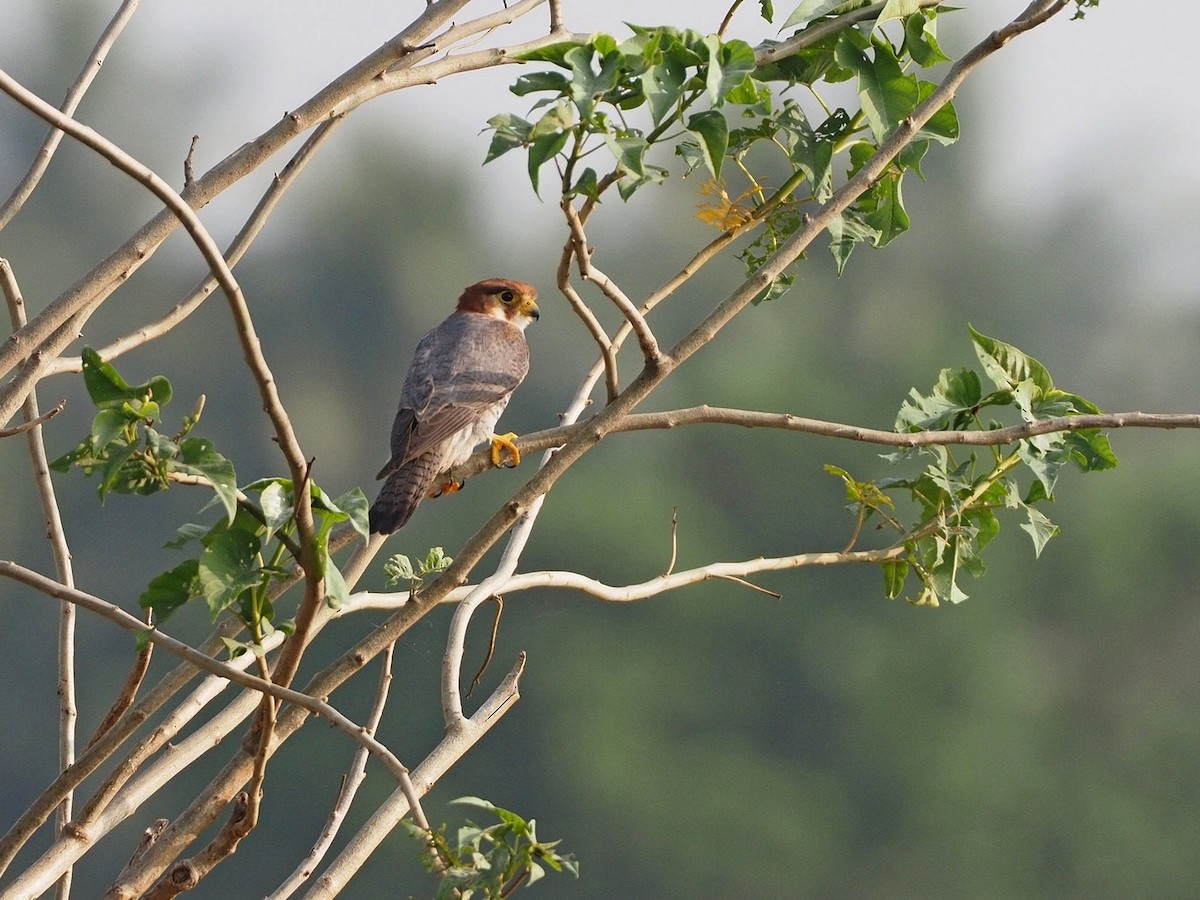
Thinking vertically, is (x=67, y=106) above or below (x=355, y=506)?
above

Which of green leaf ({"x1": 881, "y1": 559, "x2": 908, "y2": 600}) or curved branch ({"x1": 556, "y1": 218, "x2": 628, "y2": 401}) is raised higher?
curved branch ({"x1": 556, "y1": 218, "x2": 628, "y2": 401})

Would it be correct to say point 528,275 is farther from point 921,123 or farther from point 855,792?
point 921,123

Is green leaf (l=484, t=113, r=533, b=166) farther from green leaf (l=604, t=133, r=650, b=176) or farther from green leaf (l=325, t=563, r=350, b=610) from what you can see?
green leaf (l=325, t=563, r=350, b=610)

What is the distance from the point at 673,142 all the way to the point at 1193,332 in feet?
141

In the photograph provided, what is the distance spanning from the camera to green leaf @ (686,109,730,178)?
7.16 ft

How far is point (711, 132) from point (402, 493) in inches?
82.2

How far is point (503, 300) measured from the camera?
19.6 ft

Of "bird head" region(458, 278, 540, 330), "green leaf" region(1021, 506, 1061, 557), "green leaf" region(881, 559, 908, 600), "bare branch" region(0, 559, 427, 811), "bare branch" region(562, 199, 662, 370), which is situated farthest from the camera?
"bird head" region(458, 278, 540, 330)

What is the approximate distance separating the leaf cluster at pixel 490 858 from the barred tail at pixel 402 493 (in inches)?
71.1

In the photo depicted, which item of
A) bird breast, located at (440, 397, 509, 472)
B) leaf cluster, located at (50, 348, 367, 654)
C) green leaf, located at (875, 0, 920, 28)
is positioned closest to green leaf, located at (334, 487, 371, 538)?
leaf cluster, located at (50, 348, 367, 654)

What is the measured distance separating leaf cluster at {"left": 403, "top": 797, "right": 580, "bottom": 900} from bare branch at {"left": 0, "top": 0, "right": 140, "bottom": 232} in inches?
64.1

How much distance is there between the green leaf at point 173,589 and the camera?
2002mm

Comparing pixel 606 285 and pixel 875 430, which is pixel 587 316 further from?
pixel 875 430

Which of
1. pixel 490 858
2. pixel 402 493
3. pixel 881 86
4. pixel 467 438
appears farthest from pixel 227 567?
pixel 467 438
